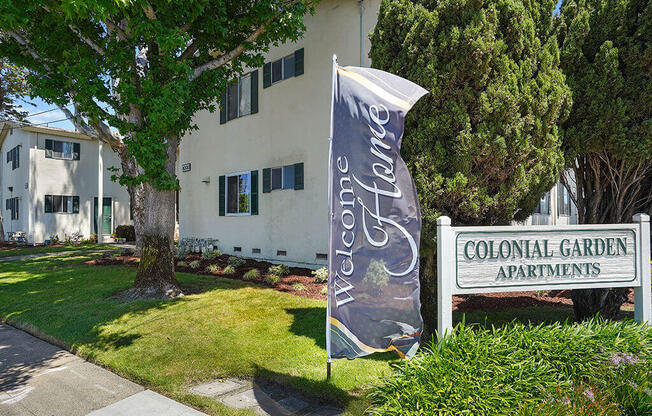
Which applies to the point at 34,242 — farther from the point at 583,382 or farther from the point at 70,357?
the point at 583,382

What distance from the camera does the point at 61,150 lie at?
74.1 feet

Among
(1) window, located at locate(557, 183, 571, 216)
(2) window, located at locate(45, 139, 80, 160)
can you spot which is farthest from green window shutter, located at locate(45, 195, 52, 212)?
(1) window, located at locate(557, 183, 571, 216)

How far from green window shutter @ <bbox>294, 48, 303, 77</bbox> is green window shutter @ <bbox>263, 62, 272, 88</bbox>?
3.42ft

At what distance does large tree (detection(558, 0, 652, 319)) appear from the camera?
509 cm

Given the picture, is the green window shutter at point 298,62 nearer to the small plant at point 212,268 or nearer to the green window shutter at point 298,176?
the green window shutter at point 298,176

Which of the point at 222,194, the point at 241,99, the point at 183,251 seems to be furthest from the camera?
the point at 183,251

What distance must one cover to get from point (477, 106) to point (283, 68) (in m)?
7.87

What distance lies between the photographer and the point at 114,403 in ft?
13.0

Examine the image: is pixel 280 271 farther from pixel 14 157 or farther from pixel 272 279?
pixel 14 157

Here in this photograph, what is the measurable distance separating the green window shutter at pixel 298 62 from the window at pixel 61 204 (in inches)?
692

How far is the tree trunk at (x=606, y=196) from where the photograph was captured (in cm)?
566

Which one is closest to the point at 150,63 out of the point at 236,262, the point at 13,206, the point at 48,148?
the point at 236,262

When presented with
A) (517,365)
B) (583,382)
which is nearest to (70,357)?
(517,365)

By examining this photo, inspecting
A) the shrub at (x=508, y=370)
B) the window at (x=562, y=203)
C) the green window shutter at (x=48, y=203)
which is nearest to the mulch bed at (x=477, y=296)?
the shrub at (x=508, y=370)
